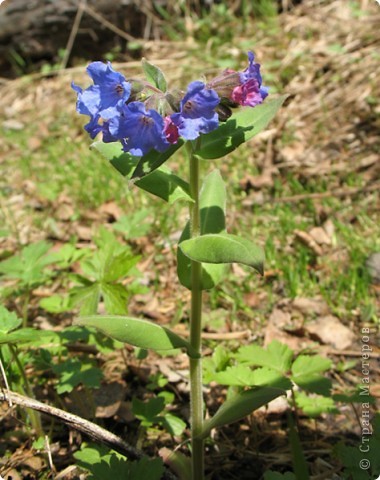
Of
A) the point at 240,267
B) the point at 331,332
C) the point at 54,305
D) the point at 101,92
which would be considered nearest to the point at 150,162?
the point at 101,92

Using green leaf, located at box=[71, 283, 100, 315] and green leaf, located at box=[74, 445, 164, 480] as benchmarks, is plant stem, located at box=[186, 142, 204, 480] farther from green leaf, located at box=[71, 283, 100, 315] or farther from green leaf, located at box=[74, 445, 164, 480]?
green leaf, located at box=[71, 283, 100, 315]

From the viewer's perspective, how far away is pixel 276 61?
17.1 feet

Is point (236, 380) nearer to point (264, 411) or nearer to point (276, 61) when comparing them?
point (264, 411)

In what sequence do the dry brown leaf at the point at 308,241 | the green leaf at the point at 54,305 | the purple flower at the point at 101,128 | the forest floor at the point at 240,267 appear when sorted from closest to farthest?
the purple flower at the point at 101,128
the forest floor at the point at 240,267
the green leaf at the point at 54,305
the dry brown leaf at the point at 308,241

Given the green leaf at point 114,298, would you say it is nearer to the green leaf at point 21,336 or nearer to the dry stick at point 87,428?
the green leaf at point 21,336

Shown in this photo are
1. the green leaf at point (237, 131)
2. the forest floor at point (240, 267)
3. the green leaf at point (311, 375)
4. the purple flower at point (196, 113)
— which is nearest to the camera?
the purple flower at point (196, 113)

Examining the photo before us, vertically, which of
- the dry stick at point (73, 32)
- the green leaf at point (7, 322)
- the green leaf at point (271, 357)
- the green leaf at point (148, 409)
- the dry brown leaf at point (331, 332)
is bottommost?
the green leaf at point (148, 409)

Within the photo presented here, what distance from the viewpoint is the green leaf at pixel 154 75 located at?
6.01 ft

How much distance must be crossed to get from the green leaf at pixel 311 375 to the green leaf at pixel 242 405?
233 mm

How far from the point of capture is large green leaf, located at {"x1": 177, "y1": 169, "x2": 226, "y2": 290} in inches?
78.2

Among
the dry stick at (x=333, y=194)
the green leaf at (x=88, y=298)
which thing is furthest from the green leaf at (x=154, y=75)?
the dry stick at (x=333, y=194)

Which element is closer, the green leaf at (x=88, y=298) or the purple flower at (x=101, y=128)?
the purple flower at (x=101, y=128)

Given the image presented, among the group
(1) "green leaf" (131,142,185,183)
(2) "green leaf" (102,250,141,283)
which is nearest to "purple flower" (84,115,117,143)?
(1) "green leaf" (131,142,185,183)

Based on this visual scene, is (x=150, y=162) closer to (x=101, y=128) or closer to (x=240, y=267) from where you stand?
(x=101, y=128)
